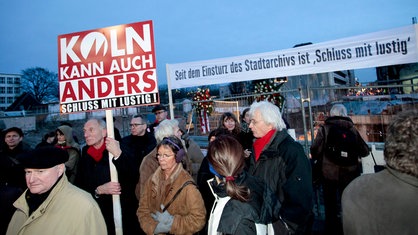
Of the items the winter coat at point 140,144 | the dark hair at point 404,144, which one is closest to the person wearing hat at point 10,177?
the winter coat at point 140,144

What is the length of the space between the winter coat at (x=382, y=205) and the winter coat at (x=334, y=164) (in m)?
2.55

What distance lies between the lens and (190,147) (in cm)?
401

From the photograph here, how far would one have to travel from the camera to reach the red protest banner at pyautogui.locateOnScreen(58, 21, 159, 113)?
307 centimetres

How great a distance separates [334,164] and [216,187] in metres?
2.75

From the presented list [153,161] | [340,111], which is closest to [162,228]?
[153,161]

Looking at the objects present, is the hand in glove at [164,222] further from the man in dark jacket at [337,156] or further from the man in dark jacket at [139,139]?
the man in dark jacket at [337,156]

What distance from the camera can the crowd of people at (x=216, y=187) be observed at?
4.90 ft

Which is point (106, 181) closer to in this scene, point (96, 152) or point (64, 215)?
point (96, 152)

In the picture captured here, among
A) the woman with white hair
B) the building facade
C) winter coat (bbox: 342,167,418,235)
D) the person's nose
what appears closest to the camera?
winter coat (bbox: 342,167,418,235)

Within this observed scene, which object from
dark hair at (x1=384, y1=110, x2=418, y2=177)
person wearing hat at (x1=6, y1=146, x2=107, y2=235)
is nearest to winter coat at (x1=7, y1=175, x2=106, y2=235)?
person wearing hat at (x1=6, y1=146, x2=107, y2=235)

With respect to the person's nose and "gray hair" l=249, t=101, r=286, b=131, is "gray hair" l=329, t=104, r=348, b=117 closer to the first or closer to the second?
"gray hair" l=249, t=101, r=286, b=131

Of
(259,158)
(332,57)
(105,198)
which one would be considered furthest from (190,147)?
(332,57)

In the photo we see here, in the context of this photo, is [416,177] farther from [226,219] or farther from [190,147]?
[190,147]

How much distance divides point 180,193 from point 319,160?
8.55ft
